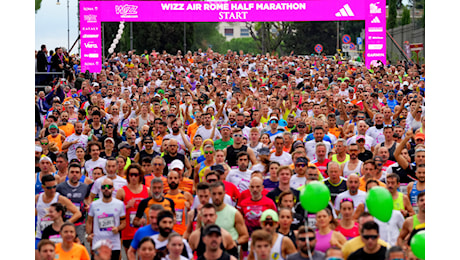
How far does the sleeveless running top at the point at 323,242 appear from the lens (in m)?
7.69

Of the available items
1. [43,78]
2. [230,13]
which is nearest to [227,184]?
[43,78]

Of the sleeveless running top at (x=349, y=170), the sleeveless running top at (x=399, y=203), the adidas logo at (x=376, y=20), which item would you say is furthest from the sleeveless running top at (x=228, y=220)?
the adidas logo at (x=376, y=20)

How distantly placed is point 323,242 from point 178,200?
226 cm

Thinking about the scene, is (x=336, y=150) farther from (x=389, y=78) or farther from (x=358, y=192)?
(x=389, y=78)

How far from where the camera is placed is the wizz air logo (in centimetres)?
2645

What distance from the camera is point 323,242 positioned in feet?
25.4

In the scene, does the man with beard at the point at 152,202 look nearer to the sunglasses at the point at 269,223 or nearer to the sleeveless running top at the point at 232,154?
the sunglasses at the point at 269,223

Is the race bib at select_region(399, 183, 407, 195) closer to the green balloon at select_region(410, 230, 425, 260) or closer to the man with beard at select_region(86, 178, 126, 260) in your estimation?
the green balloon at select_region(410, 230, 425, 260)

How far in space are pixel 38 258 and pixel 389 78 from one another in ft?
54.4

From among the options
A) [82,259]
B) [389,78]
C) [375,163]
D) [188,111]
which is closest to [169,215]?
[82,259]

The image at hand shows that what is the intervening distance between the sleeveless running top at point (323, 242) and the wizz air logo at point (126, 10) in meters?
20.0

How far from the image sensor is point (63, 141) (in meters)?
14.1

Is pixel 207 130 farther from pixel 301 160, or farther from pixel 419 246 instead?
A: pixel 419 246

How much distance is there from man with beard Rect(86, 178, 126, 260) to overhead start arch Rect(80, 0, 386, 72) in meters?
16.9
